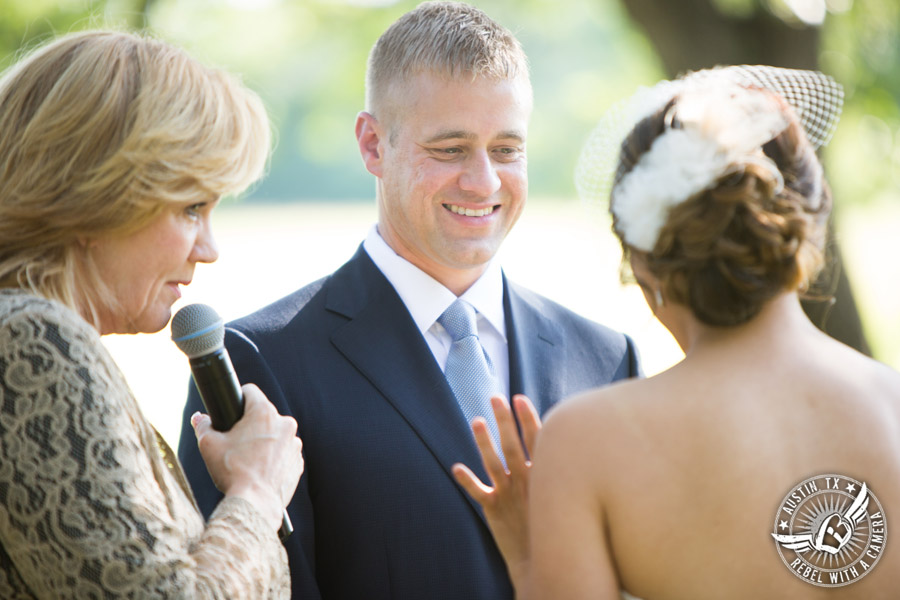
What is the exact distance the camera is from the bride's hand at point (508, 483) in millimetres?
2455

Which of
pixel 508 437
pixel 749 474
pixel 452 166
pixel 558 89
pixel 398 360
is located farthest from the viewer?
pixel 558 89

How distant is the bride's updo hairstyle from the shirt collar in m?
1.22

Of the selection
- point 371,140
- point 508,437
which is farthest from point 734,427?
point 371,140

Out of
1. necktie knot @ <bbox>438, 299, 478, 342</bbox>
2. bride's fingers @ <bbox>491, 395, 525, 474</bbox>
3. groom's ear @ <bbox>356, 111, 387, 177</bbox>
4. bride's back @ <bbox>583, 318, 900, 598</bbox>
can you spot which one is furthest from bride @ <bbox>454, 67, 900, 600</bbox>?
groom's ear @ <bbox>356, 111, 387, 177</bbox>

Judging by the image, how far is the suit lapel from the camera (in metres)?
3.09

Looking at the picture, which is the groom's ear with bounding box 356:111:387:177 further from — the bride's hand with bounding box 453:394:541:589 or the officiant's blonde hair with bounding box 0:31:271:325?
the bride's hand with bounding box 453:394:541:589

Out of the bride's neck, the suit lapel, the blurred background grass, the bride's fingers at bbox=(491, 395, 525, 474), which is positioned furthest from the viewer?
the blurred background grass

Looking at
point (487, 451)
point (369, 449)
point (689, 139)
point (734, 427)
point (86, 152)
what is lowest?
point (369, 449)

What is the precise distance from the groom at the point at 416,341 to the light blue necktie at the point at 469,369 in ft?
0.13

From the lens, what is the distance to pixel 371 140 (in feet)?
12.1

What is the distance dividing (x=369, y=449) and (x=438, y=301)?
0.62m

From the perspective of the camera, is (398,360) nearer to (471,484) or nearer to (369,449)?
(369,449)

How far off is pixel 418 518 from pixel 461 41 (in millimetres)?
1587

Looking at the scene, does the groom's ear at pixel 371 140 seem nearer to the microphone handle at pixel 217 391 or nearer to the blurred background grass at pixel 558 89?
the blurred background grass at pixel 558 89
